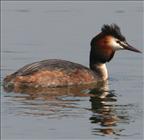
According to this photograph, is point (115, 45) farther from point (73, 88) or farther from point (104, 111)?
point (104, 111)

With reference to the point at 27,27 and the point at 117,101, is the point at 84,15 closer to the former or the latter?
the point at 27,27

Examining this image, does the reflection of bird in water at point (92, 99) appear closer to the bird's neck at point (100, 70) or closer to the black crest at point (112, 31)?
the bird's neck at point (100, 70)

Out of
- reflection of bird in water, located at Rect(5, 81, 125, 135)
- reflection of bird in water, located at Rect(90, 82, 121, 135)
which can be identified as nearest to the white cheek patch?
reflection of bird in water, located at Rect(5, 81, 125, 135)

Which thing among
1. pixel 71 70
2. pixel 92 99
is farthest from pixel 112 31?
pixel 92 99

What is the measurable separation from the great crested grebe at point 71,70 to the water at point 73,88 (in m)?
0.34

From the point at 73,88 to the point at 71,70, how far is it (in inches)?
19.1

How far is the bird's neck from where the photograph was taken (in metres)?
17.8

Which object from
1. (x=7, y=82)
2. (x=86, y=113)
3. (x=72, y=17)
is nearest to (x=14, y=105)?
(x=86, y=113)

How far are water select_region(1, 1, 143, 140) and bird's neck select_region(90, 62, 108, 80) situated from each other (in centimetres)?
20

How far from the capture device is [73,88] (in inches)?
648

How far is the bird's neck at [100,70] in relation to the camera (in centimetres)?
1777

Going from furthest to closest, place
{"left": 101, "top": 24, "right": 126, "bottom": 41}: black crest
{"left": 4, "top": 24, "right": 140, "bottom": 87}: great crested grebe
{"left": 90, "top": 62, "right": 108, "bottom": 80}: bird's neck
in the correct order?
1. {"left": 90, "top": 62, "right": 108, "bottom": 80}: bird's neck
2. {"left": 101, "top": 24, "right": 126, "bottom": 41}: black crest
3. {"left": 4, "top": 24, "right": 140, "bottom": 87}: great crested grebe

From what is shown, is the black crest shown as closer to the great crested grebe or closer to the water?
the great crested grebe

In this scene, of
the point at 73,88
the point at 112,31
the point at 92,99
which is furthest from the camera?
the point at 112,31
